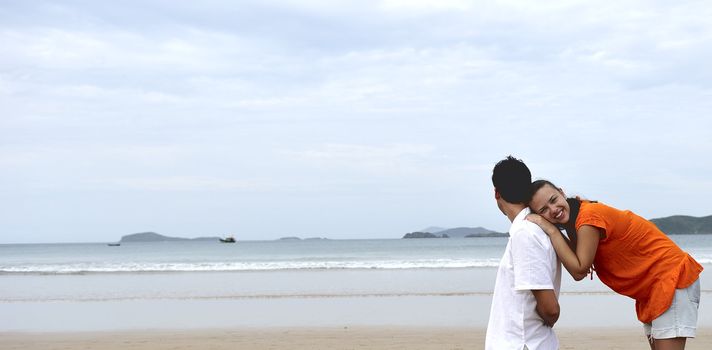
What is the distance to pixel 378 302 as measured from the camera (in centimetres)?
1325

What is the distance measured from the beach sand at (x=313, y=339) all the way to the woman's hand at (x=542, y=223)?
19.8ft

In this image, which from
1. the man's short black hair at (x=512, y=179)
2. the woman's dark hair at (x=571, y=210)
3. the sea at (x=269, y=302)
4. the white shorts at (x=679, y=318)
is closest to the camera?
the man's short black hair at (x=512, y=179)

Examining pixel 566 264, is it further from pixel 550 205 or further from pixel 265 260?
pixel 265 260

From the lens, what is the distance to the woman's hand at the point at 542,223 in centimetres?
272

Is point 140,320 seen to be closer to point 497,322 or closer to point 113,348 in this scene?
point 113,348

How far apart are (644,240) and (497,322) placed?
3.62 ft

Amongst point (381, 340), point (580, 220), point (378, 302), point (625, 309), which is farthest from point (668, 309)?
point (378, 302)

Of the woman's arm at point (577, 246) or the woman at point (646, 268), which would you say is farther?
the woman at point (646, 268)

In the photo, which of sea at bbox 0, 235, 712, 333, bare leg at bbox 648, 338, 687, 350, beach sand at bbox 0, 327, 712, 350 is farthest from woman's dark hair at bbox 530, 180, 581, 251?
sea at bbox 0, 235, 712, 333

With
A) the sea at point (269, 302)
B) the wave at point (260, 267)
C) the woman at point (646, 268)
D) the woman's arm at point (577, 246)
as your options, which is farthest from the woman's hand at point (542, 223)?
the wave at point (260, 267)

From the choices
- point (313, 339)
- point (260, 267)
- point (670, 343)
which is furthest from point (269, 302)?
point (260, 267)

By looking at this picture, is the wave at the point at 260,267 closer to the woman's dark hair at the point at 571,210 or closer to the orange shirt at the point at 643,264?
the orange shirt at the point at 643,264

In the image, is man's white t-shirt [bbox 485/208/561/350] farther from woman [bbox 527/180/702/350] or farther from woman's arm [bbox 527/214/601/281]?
woman [bbox 527/180/702/350]

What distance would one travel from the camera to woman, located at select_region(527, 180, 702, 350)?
128 inches
